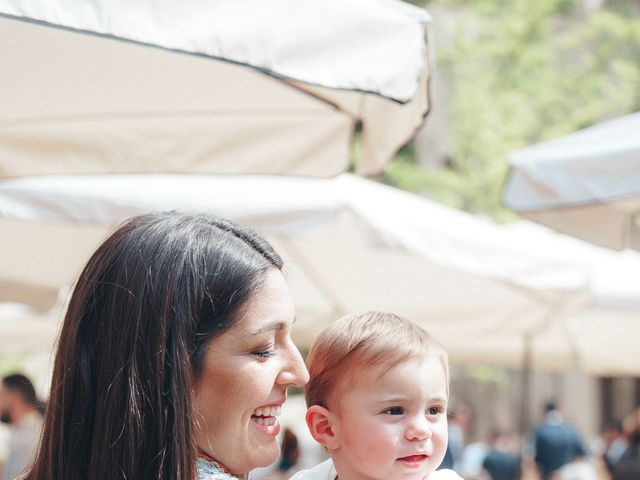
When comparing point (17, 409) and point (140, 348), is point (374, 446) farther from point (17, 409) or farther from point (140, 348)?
point (17, 409)

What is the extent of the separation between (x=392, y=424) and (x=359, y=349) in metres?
0.18

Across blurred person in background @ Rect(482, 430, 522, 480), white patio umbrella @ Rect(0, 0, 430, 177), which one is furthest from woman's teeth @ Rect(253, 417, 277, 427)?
blurred person in background @ Rect(482, 430, 522, 480)

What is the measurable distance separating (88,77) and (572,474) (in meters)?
9.94

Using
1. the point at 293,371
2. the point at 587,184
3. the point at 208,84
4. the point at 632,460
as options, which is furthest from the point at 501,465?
the point at 293,371

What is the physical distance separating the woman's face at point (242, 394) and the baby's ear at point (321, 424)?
0.71 m

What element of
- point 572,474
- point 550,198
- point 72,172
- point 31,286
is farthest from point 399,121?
point 572,474

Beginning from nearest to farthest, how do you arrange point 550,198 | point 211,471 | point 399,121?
point 211,471 → point 399,121 → point 550,198

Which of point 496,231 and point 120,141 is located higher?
point 120,141

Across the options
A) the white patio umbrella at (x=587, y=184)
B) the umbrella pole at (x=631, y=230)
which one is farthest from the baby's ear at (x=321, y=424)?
the umbrella pole at (x=631, y=230)

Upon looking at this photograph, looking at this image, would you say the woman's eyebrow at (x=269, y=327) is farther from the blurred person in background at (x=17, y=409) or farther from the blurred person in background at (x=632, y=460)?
the blurred person in background at (x=632, y=460)

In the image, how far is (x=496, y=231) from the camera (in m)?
6.47

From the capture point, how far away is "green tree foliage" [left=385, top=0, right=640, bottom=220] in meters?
17.0

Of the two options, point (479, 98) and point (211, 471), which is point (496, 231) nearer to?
point (211, 471)

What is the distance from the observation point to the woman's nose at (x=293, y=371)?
1.99 meters
